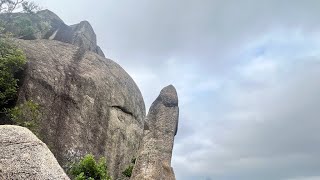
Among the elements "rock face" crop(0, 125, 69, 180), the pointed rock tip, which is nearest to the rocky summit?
the pointed rock tip

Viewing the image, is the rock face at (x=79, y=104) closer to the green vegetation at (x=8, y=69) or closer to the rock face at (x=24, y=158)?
the green vegetation at (x=8, y=69)

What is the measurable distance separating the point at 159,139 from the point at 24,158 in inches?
242

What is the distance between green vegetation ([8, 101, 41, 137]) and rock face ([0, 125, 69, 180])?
415 inches

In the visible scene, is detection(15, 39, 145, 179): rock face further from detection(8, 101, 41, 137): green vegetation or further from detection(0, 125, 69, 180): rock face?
detection(0, 125, 69, 180): rock face

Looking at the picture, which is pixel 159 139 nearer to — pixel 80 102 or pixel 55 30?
pixel 80 102

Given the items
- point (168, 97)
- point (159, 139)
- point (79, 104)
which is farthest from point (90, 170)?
point (79, 104)

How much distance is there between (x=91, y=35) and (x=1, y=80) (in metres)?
13.8

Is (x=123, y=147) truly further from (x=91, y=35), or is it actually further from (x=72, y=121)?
(x=91, y=35)

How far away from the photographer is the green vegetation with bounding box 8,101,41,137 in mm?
22844

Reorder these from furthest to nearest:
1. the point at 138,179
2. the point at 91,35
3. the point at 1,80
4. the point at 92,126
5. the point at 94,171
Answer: the point at 91,35, the point at 92,126, the point at 1,80, the point at 94,171, the point at 138,179

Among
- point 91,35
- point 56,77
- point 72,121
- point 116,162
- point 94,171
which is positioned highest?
point 91,35

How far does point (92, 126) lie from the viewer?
1027 inches

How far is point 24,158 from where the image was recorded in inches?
462

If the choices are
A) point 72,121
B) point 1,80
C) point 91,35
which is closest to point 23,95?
point 1,80
